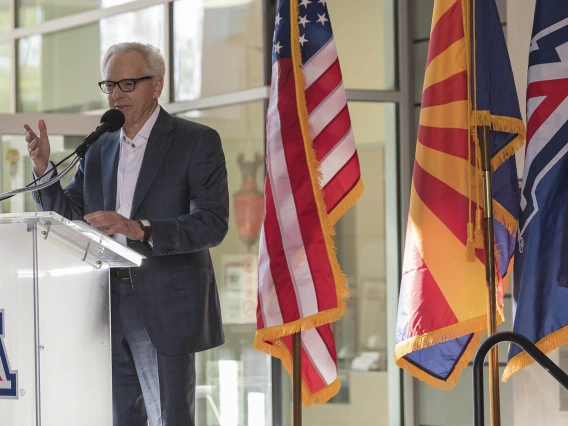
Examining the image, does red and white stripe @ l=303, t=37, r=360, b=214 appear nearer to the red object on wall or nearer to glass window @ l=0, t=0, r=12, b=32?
the red object on wall

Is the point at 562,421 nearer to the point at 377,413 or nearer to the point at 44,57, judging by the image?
the point at 377,413

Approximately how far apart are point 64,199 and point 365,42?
2.79m

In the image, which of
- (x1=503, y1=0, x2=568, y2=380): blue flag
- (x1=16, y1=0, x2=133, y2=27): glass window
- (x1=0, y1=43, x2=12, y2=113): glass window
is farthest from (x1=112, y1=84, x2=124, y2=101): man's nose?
(x1=0, y1=43, x2=12, y2=113): glass window

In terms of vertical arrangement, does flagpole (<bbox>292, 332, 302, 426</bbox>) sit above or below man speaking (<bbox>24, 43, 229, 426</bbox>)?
below

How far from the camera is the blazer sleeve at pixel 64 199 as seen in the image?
3.01 meters

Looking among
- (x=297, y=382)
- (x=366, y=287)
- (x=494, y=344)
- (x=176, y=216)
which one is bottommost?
(x=297, y=382)

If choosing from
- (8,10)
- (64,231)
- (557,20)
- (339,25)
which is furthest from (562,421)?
(8,10)

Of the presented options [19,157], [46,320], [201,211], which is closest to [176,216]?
[201,211]

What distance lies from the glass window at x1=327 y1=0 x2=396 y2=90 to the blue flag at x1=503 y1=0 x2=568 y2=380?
2303 millimetres

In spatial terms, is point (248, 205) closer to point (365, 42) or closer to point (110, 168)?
point (365, 42)

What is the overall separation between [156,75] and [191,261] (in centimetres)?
65

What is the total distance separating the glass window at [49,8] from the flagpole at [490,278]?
146 inches

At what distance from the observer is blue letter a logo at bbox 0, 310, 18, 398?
7.07ft

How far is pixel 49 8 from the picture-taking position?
6.32 m
